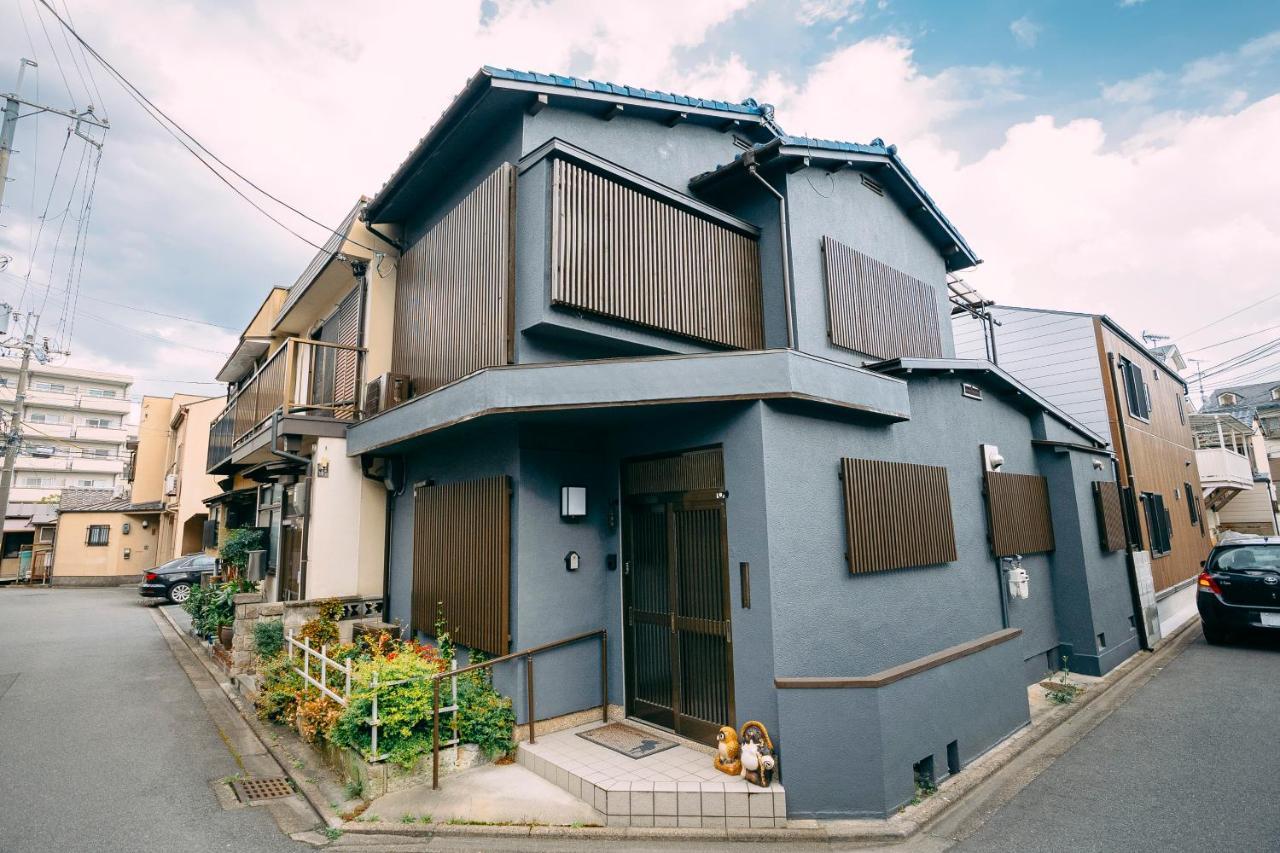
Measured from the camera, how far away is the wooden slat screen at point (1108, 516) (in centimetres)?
922

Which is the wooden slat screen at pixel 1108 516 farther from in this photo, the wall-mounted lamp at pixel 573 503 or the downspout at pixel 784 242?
the wall-mounted lamp at pixel 573 503

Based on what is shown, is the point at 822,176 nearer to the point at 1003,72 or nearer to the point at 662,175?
the point at 662,175

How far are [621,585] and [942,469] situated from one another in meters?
3.93

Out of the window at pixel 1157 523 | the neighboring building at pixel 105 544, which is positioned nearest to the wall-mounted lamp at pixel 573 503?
the window at pixel 1157 523

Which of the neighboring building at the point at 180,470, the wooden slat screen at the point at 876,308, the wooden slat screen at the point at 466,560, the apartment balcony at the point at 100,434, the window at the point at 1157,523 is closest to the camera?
the wooden slat screen at the point at 466,560

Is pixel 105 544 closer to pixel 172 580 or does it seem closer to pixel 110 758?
pixel 172 580

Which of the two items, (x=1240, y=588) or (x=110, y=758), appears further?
(x=1240, y=588)

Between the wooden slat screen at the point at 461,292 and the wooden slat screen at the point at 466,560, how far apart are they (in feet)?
4.33

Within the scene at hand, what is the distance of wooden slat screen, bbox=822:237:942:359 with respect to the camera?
7.50 metres

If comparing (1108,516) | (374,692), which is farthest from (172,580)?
(1108,516)

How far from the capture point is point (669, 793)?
4387mm

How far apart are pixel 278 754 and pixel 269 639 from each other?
6.04 feet

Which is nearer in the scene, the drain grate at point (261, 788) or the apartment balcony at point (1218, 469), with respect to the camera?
the drain grate at point (261, 788)

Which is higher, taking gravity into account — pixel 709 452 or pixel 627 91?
pixel 627 91
